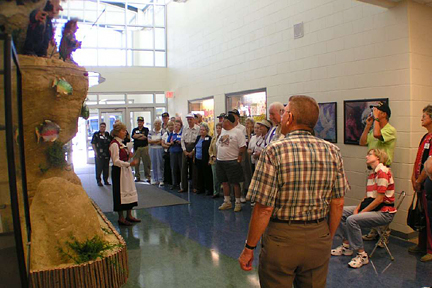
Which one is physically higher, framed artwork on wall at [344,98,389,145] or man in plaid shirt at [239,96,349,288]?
framed artwork on wall at [344,98,389,145]

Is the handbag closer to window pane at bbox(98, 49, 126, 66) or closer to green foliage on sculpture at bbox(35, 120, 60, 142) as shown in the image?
green foliage on sculpture at bbox(35, 120, 60, 142)

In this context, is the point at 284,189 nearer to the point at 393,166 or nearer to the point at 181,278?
the point at 181,278

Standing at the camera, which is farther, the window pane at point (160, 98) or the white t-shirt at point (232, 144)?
the window pane at point (160, 98)

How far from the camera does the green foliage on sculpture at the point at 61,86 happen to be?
11.5 feet

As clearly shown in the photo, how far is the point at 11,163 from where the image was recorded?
1.98 m

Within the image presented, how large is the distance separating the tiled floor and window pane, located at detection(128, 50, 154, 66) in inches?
359

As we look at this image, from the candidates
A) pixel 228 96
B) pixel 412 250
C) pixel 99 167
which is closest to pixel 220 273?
pixel 412 250

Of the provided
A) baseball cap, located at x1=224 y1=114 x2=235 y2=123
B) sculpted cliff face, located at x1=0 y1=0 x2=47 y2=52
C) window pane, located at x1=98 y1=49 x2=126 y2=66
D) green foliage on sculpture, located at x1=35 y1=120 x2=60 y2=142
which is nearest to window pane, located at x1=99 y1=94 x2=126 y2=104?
window pane, located at x1=98 y1=49 x2=126 y2=66

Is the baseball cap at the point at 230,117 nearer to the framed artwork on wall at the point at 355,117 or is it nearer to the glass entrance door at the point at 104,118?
the framed artwork on wall at the point at 355,117

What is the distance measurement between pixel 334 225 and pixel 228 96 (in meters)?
7.10

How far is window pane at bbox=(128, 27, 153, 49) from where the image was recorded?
14445 millimetres

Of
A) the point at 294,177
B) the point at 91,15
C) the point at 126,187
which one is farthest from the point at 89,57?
the point at 294,177

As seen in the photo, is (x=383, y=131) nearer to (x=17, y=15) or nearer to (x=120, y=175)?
(x=120, y=175)

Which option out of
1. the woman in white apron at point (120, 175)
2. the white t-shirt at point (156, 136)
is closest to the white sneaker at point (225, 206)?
the woman in white apron at point (120, 175)
